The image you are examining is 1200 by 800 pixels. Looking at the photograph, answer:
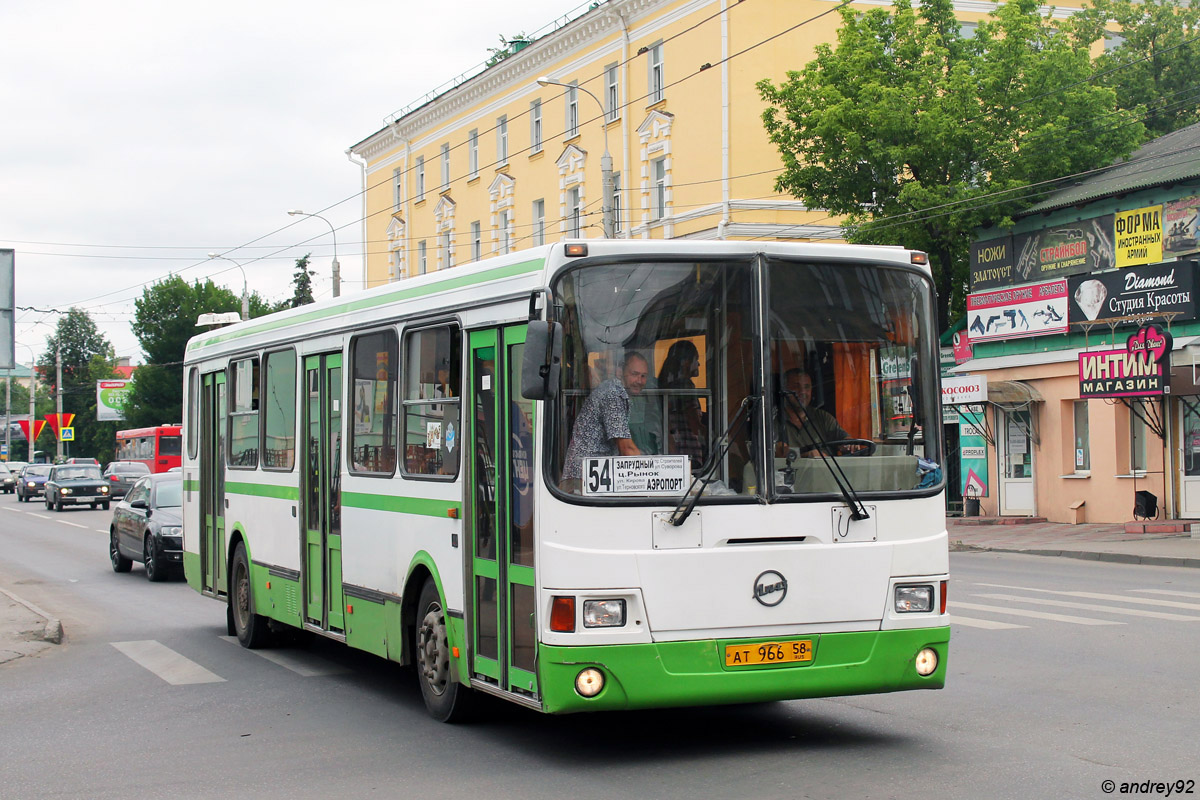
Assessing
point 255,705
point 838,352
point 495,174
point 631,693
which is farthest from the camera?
point 495,174

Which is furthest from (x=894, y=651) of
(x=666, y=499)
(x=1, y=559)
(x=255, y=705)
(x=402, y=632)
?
(x=1, y=559)

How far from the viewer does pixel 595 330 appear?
23.2 feet

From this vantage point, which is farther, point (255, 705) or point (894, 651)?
point (255, 705)

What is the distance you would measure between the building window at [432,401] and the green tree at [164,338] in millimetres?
79669

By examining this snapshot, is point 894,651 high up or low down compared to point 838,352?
down

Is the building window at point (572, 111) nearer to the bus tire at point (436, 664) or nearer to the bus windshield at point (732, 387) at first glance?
the bus tire at point (436, 664)

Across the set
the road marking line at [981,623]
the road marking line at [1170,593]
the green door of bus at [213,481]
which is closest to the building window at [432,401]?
the green door of bus at [213,481]

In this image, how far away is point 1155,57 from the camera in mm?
40812

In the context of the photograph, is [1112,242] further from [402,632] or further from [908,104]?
[402,632]

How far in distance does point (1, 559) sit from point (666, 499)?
21778 millimetres

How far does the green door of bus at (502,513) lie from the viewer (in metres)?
7.33

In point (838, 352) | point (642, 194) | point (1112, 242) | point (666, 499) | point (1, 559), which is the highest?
point (642, 194)

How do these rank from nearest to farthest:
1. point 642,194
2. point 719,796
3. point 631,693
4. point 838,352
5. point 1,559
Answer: point 719,796, point 631,693, point 838,352, point 1,559, point 642,194

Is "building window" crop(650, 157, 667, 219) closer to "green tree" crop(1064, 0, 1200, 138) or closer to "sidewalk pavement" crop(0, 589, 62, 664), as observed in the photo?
"green tree" crop(1064, 0, 1200, 138)
